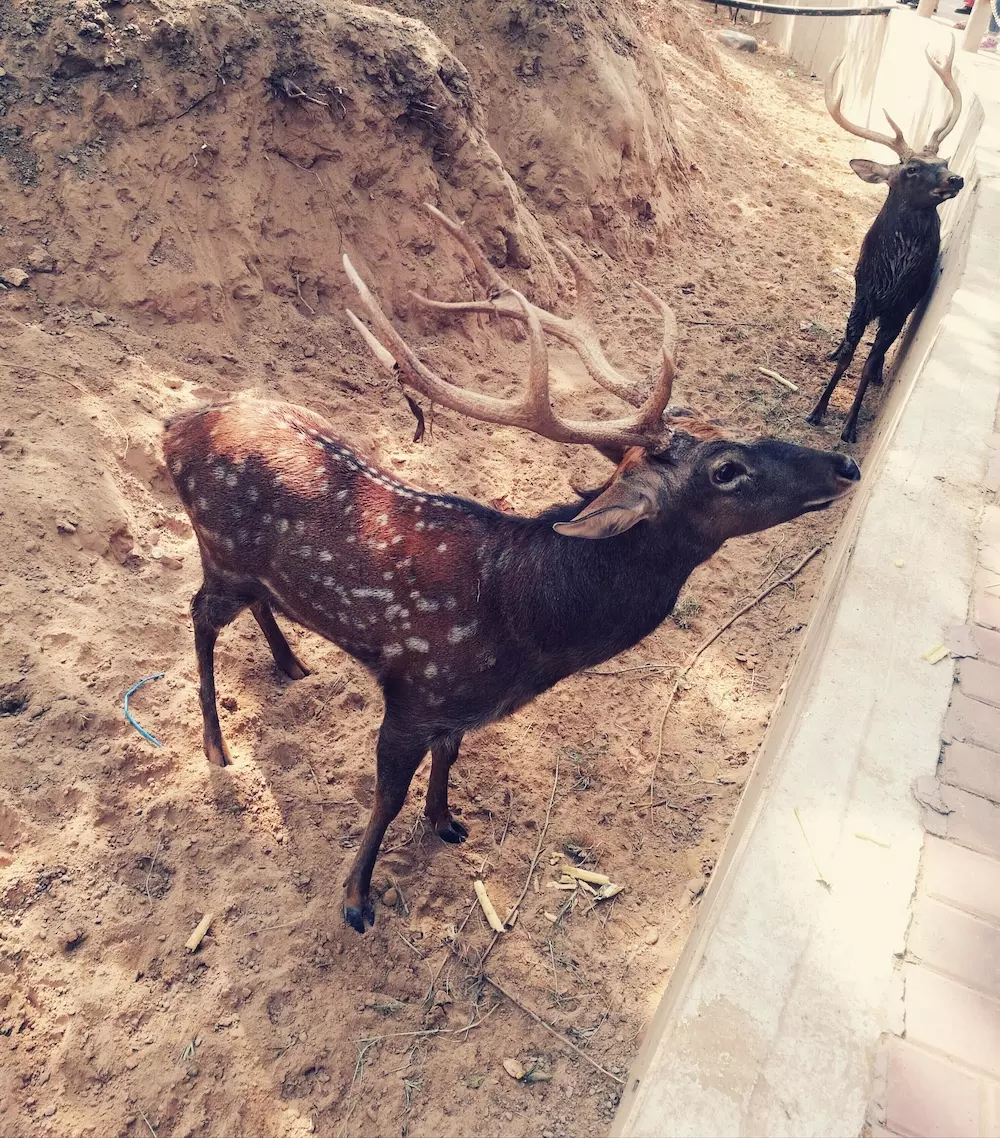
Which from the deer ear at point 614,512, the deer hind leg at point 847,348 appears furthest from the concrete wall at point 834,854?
the deer hind leg at point 847,348

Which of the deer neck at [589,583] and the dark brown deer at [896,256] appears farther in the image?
the dark brown deer at [896,256]

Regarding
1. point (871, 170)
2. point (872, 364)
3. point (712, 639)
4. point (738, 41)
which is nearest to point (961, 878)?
point (712, 639)

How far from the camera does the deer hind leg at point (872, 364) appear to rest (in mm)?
5824

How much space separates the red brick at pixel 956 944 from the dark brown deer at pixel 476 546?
1267mm

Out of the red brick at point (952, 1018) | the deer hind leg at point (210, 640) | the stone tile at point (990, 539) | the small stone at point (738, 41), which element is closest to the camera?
the red brick at point (952, 1018)

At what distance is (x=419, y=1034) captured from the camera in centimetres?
288

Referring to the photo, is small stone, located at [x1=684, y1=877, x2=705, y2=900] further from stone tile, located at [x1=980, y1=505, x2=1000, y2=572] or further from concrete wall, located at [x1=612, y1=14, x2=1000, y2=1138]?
stone tile, located at [x1=980, y1=505, x2=1000, y2=572]

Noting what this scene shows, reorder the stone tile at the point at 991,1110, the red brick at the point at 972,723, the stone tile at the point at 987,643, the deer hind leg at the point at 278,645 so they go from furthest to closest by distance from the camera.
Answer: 1. the deer hind leg at the point at 278,645
2. the stone tile at the point at 987,643
3. the red brick at the point at 972,723
4. the stone tile at the point at 991,1110

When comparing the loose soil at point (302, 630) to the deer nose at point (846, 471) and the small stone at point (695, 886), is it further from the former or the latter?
the deer nose at point (846, 471)

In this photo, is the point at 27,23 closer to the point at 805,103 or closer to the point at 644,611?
the point at 644,611

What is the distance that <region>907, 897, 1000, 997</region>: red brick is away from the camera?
2184 mm

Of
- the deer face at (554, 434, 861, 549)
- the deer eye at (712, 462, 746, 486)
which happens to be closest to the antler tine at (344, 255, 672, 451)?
the deer face at (554, 434, 861, 549)

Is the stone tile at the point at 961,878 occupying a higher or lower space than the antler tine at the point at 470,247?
lower

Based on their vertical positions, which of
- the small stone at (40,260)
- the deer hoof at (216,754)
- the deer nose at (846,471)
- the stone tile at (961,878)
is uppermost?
the deer nose at (846,471)
